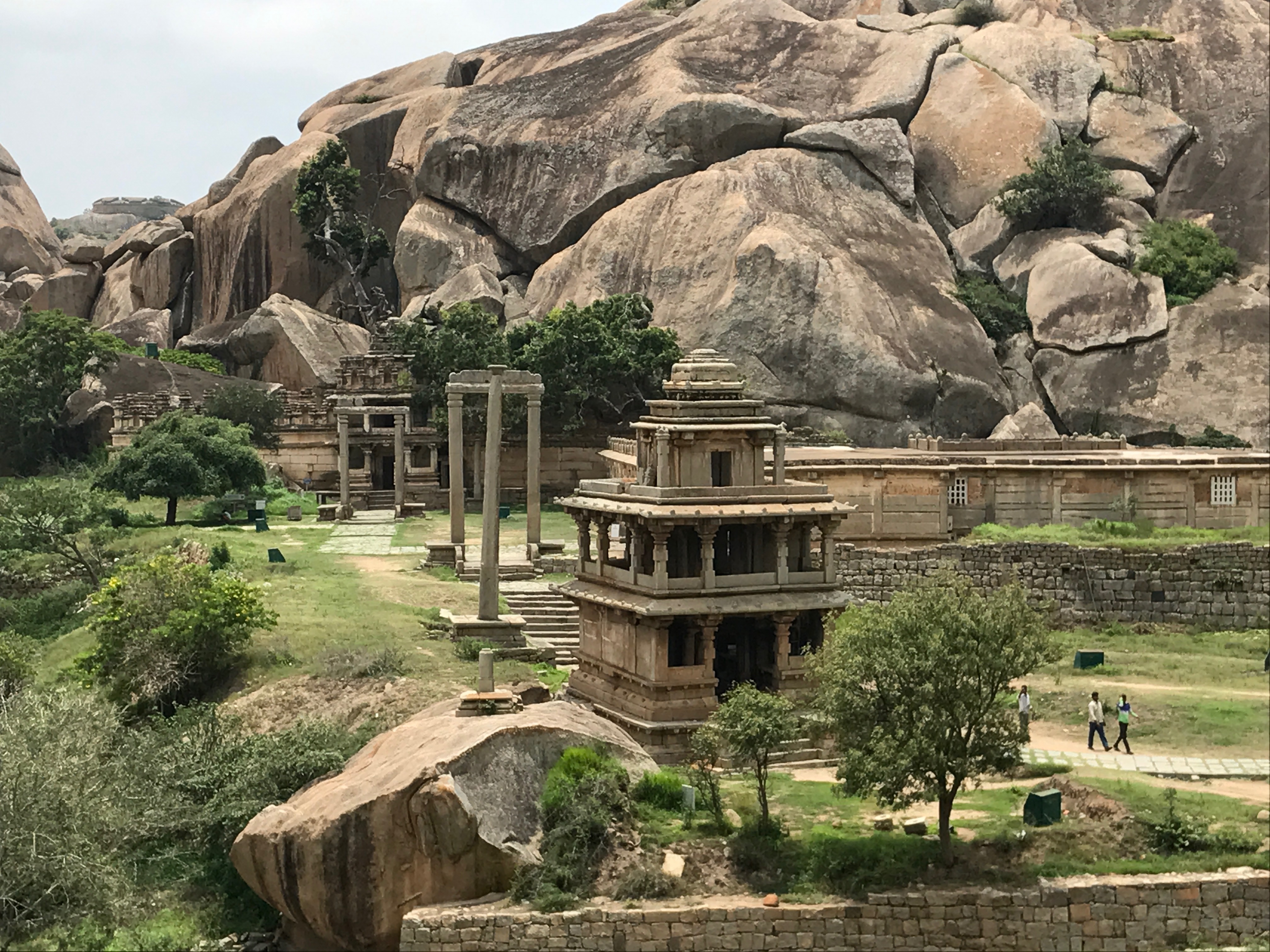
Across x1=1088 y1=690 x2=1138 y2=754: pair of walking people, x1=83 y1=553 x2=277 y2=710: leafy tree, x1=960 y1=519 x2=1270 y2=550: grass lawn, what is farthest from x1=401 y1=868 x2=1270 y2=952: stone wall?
x1=960 y1=519 x2=1270 y2=550: grass lawn

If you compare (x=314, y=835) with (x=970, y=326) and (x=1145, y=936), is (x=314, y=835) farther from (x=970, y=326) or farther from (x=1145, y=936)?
(x=970, y=326)

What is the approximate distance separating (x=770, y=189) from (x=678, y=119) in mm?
5420

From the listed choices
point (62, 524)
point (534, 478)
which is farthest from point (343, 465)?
point (534, 478)

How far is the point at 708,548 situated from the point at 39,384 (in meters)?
38.1

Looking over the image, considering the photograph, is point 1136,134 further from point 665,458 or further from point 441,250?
point 665,458

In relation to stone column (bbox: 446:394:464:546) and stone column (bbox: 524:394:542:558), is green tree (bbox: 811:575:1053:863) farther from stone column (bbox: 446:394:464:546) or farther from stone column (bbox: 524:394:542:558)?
stone column (bbox: 446:394:464:546)

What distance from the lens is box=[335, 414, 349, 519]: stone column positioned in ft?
164

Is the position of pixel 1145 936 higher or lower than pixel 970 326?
lower

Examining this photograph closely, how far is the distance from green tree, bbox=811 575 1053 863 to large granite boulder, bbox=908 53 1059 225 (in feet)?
146

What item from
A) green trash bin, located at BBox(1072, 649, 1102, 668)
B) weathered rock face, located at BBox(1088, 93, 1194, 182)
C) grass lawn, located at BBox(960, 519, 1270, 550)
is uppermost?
weathered rock face, located at BBox(1088, 93, 1194, 182)

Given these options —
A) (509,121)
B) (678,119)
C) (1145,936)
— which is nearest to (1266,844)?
(1145,936)

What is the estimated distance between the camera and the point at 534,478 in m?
41.1

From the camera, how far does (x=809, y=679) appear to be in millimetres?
26828

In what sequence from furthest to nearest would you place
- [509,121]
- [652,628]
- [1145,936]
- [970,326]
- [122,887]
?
[509,121] → [970,326] → [652,628] → [122,887] → [1145,936]
